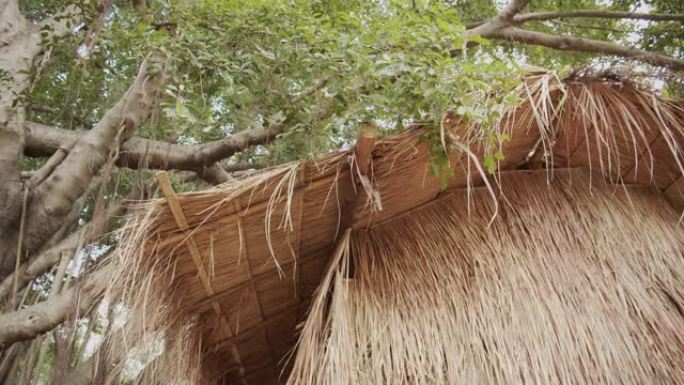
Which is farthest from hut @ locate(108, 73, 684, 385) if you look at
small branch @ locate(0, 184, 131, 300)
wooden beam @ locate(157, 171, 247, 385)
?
small branch @ locate(0, 184, 131, 300)

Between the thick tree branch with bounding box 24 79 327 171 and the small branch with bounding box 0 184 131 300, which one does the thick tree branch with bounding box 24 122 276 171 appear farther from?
the small branch with bounding box 0 184 131 300

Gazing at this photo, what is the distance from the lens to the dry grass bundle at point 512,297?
120 centimetres

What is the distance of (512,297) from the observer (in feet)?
4.35

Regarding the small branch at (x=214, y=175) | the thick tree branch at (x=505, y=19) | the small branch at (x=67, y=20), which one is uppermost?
the small branch at (x=67, y=20)

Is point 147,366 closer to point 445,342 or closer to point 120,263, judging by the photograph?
point 120,263

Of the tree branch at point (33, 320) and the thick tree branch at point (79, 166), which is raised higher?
the thick tree branch at point (79, 166)

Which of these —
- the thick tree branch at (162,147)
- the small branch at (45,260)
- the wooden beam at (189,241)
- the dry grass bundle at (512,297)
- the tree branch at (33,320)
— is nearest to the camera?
the wooden beam at (189,241)

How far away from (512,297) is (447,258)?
0.19 m

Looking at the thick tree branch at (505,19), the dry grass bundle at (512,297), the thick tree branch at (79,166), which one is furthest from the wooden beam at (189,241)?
the thick tree branch at (505,19)

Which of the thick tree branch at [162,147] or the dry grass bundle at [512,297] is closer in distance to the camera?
the dry grass bundle at [512,297]

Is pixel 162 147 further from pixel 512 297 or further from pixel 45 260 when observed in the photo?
pixel 512 297

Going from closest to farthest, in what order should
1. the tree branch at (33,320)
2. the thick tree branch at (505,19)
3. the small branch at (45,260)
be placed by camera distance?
the tree branch at (33,320), the small branch at (45,260), the thick tree branch at (505,19)

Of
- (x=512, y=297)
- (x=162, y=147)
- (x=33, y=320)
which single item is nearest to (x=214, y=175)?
(x=162, y=147)

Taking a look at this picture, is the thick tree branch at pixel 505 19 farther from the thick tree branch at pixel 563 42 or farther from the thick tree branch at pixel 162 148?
the thick tree branch at pixel 162 148
